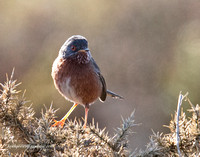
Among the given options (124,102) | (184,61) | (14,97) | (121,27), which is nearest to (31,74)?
(124,102)

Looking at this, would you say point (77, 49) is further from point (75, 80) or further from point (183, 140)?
point (183, 140)

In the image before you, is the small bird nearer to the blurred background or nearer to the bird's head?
the bird's head

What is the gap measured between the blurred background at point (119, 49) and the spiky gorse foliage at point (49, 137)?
6800 millimetres

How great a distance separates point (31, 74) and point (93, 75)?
518 cm

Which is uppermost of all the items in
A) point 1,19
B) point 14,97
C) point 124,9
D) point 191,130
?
point 124,9

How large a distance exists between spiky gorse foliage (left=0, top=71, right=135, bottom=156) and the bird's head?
2.57 m

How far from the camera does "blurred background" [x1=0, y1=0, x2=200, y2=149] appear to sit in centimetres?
997

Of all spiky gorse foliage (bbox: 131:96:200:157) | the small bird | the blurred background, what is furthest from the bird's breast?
the blurred background

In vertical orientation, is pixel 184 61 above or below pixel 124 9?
below

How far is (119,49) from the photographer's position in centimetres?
1143

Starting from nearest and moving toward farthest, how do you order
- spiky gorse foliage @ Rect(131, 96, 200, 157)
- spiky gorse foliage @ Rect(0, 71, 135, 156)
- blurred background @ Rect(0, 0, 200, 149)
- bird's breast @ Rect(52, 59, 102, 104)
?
spiky gorse foliage @ Rect(0, 71, 135, 156), spiky gorse foliage @ Rect(131, 96, 200, 157), bird's breast @ Rect(52, 59, 102, 104), blurred background @ Rect(0, 0, 200, 149)

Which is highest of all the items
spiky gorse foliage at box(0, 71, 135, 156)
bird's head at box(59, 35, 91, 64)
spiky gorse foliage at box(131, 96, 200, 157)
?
bird's head at box(59, 35, 91, 64)

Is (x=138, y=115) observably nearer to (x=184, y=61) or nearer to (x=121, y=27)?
(x=184, y=61)

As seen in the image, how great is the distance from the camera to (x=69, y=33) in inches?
453
